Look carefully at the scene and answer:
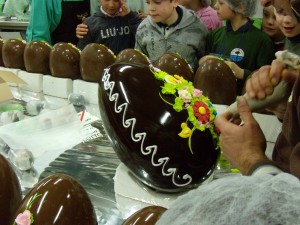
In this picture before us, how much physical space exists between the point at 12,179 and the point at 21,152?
1.05 feet

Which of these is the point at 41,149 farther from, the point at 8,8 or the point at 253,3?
the point at 8,8

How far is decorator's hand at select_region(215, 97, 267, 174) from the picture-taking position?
32.8 inches

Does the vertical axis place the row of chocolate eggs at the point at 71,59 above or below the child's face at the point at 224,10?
below

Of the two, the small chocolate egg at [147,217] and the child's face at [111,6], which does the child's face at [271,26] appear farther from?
the small chocolate egg at [147,217]

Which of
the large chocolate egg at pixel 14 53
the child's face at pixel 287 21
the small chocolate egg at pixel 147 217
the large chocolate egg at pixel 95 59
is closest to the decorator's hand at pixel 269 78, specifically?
the child's face at pixel 287 21

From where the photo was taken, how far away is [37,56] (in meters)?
1.67

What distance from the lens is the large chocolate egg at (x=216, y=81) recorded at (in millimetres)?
1207

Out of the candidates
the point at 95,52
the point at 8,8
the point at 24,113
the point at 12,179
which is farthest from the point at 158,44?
the point at 8,8

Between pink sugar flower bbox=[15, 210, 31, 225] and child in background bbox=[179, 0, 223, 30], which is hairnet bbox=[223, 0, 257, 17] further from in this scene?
pink sugar flower bbox=[15, 210, 31, 225]

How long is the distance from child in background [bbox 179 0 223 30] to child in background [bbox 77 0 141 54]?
299 mm

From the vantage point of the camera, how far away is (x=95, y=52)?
4.90 ft

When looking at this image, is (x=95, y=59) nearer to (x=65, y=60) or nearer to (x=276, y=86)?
(x=65, y=60)

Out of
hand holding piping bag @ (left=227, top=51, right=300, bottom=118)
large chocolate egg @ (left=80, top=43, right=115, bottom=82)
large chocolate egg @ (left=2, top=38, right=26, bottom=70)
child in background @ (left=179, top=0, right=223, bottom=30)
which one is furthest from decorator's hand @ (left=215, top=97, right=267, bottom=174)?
child in background @ (left=179, top=0, right=223, bottom=30)

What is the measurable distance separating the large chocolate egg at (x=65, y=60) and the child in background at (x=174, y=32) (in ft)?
1.27
